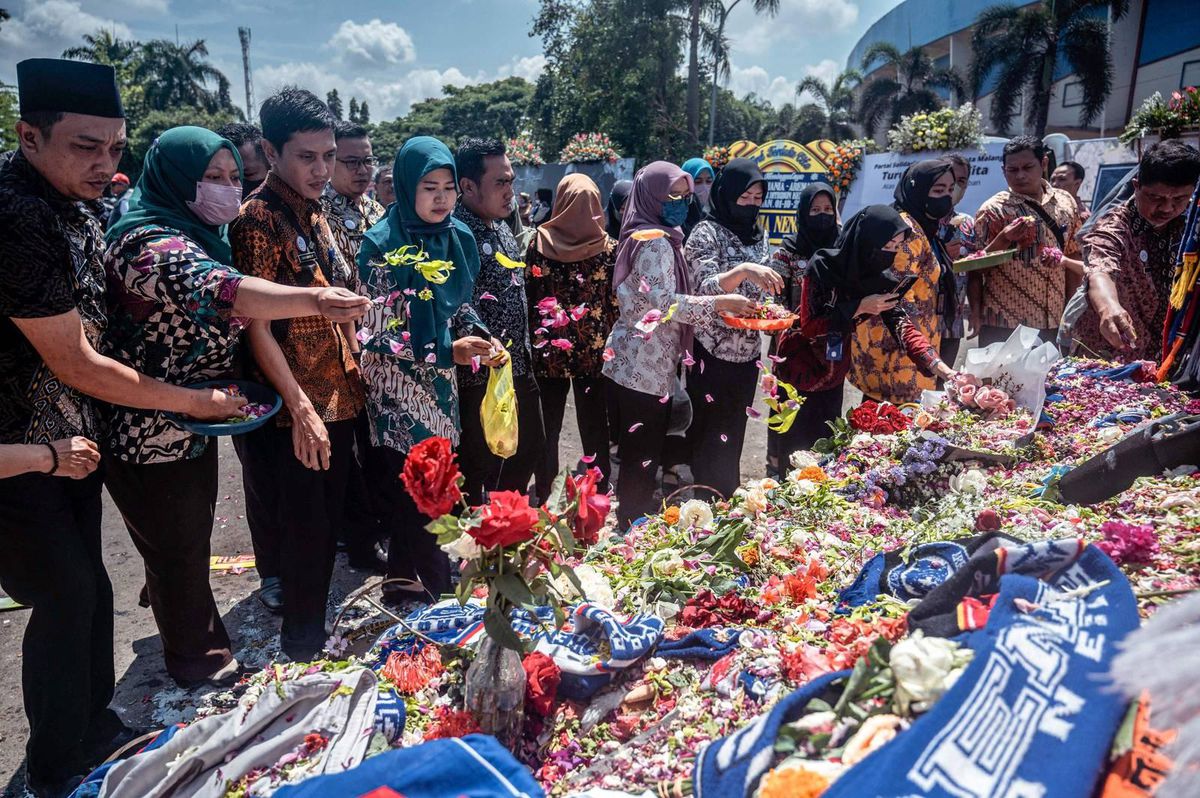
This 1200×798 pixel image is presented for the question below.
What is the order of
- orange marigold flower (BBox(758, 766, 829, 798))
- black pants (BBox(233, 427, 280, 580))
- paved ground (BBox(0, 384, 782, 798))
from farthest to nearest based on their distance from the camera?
1. black pants (BBox(233, 427, 280, 580))
2. paved ground (BBox(0, 384, 782, 798))
3. orange marigold flower (BBox(758, 766, 829, 798))

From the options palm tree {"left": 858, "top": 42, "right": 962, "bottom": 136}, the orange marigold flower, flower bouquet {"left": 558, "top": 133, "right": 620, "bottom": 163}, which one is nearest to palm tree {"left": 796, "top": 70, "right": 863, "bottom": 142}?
palm tree {"left": 858, "top": 42, "right": 962, "bottom": 136}

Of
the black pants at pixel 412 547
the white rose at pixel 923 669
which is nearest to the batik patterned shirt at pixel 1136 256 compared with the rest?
the white rose at pixel 923 669

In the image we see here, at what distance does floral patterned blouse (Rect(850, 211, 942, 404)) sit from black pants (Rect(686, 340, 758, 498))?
572mm

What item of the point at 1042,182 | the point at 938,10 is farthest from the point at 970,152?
the point at 938,10

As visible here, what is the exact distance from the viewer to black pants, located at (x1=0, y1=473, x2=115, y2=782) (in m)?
2.04

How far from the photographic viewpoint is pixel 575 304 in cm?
379

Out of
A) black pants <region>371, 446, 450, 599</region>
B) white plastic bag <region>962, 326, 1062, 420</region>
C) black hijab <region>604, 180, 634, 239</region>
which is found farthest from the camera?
black hijab <region>604, 180, 634, 239</region>

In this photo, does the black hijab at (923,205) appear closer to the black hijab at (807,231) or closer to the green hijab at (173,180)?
the black hijab at (807,231)

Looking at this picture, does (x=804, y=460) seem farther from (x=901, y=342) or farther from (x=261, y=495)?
(x=261, y=495)

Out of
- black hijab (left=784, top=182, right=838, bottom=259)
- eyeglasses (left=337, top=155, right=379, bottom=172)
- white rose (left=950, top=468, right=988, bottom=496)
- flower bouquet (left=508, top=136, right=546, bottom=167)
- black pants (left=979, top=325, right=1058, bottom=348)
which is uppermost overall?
flower bouquet (left=508, top=136, right=546, bottom=167)

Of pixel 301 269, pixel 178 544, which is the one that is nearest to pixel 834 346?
pixel 301 269

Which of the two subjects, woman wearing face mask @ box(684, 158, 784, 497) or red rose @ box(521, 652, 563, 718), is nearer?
red rose @ box(521, 652, 563, 718)

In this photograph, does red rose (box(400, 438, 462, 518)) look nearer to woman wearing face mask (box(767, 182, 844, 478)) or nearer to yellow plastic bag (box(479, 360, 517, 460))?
yellow plastic bag (box(479, 360, 517, 460))

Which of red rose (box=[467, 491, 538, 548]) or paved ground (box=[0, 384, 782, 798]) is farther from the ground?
red rose (box=[467, 491, 538, 548])
